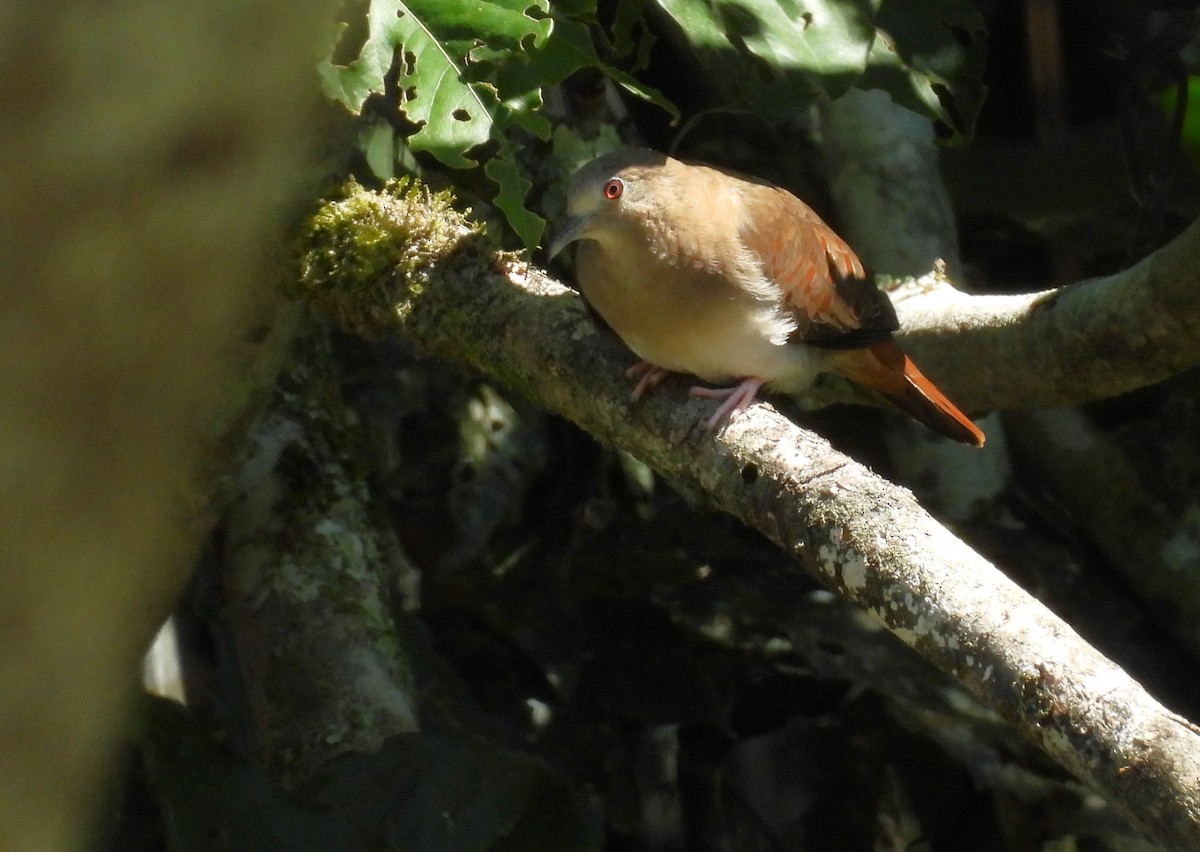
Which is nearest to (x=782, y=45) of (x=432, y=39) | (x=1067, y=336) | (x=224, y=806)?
(x=432, y=39)

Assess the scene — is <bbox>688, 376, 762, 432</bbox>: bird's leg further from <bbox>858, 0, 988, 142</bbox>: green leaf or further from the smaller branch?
<bbox>858, 0, 988, 142</bbox>: green leaf

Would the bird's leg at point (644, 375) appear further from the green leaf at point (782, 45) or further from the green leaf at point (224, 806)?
the green leaf at point (224, 806)

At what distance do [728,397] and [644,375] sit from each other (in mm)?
179

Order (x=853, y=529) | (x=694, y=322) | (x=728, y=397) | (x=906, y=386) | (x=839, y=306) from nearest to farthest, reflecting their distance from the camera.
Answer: (x=853, y=529)
(x=728, y=397)
(x=694, y=322)
(x=839, y=306)
(x=906, y=386)

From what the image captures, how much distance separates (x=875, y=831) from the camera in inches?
137

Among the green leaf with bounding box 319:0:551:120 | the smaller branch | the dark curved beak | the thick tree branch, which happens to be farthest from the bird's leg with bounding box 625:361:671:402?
the smaller branch

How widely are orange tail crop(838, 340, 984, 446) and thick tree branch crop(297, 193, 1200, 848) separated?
773mm

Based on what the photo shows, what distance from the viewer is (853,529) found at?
1.96 m

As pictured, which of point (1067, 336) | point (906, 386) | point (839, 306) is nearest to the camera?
point (1067, 336)

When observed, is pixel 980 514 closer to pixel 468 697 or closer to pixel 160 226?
pixel 468 697

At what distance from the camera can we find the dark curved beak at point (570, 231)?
2.91 m

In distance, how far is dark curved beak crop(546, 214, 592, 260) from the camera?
114 inches

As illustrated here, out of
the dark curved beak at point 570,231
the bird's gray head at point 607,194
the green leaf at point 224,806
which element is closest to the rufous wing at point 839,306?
the bird's gray head at point 607,194

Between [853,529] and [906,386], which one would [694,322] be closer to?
[906,386]
